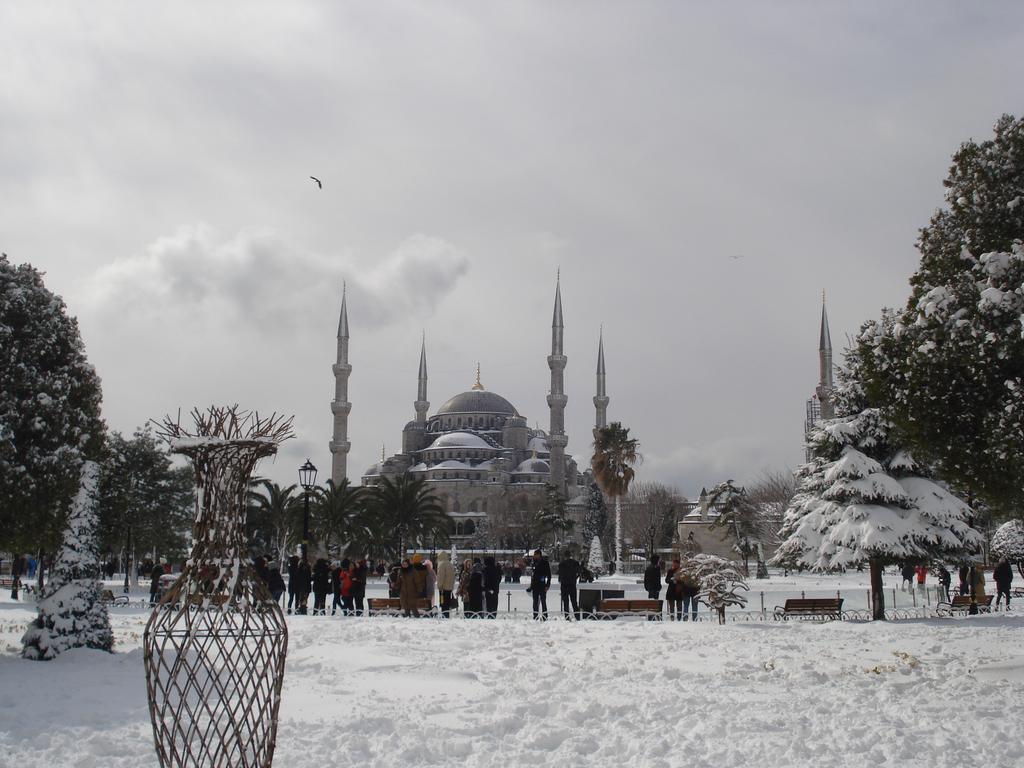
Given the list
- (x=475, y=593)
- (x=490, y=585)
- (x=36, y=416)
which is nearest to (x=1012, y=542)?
(x=490, y=585)

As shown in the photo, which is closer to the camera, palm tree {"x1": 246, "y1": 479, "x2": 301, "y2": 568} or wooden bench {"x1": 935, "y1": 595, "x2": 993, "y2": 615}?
wooden bench {"x1": 935, "y1": 595, "x2": 993, "y2": 615}

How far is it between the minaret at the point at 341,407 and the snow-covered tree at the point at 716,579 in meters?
48.3

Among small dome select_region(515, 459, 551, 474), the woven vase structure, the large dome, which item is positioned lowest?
the woven vase structure

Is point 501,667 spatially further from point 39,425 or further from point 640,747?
point 39,425

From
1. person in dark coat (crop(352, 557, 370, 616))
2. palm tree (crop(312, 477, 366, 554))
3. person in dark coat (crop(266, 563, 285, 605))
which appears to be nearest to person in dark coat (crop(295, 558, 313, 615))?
person in dark coat (crop(266, 563, 285, 605))

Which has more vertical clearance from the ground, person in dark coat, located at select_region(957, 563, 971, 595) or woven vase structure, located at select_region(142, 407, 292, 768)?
woven vase structure, located at select_region(142, 407, 292, 768)

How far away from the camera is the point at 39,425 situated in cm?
1158

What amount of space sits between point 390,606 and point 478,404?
77.8 m

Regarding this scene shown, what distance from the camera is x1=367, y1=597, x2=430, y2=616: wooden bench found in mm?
16750

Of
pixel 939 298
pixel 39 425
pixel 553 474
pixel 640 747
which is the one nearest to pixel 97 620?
pixel 39 425

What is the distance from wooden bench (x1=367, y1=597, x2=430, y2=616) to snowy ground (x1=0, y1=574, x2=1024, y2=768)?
10.4ft

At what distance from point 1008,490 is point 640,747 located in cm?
622

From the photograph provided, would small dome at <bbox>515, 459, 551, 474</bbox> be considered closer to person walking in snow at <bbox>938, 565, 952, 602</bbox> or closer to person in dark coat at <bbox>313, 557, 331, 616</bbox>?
person walking in snow at <bbox>938, 565, 952, 602</bbox>

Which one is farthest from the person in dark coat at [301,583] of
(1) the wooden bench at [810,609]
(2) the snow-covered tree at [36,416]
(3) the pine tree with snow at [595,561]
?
(3) the pine tree with snow at [595,561]
